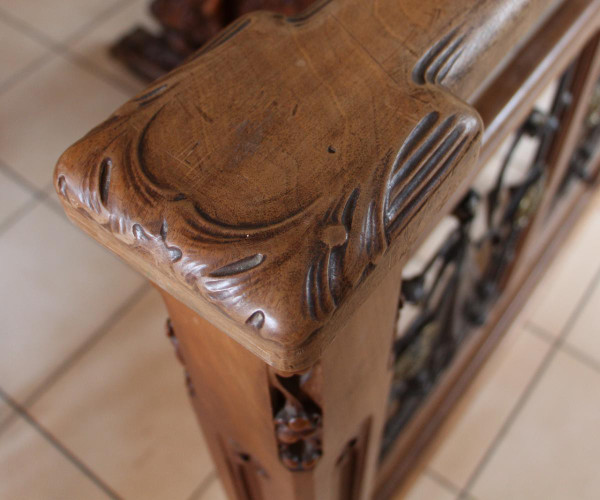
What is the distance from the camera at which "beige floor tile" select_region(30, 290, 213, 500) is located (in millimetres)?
1098

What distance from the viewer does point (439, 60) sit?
1.15ft

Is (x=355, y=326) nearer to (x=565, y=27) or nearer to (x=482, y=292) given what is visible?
(x=565, y=27)

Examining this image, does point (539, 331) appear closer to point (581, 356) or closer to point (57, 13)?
point (581, 356)

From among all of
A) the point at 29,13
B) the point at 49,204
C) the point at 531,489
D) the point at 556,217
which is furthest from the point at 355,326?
the point at 29,13

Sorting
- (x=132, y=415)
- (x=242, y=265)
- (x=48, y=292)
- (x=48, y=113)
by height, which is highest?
(x=48, y=113)

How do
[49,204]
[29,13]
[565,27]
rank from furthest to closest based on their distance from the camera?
1. [29,13]
2. [49,204]
3. [565,27]

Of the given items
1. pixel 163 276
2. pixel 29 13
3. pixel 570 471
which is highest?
pixel 29 13

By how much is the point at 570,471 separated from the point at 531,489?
85 millimetres

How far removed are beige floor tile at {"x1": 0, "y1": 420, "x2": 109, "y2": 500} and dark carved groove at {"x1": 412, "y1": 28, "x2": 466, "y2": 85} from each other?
39.2 inches

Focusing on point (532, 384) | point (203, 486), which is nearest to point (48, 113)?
point (203, 486)

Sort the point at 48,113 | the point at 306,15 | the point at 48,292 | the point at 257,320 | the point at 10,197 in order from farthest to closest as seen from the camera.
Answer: the point at 48,113, the point at 10,197, the point at 48,292, the point at 306,15, the point at 257,320

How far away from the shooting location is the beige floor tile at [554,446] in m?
1.09

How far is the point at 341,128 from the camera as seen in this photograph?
1.01 ft

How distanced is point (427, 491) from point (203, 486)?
0.40 m
